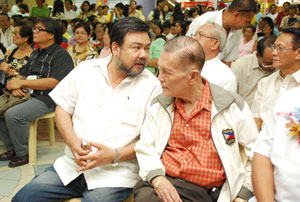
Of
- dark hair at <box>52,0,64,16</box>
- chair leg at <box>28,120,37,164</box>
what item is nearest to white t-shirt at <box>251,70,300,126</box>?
chair leg at <box>28,120,37,164</box>

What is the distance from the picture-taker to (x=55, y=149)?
3.65m

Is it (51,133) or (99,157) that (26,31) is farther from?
(99,157)

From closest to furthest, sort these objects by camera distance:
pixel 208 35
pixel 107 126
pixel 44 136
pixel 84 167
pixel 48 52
→ pixel 84 167, pixel 107 126, pixel 208 35, pixel 48 52, pixel 44 136

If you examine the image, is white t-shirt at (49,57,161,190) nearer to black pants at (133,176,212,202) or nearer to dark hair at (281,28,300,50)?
black pants at (133,176,212,202)

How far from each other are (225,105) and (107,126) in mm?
675

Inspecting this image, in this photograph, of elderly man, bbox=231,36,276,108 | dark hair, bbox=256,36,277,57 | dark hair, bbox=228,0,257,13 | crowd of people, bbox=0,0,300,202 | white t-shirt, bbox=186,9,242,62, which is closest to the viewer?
crowd of people, bbox=0,0,300,202

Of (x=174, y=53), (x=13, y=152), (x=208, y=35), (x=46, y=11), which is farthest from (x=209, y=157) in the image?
(x=46, y=11)

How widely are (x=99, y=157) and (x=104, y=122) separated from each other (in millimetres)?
224

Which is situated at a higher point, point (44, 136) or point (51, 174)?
point (51, 174)

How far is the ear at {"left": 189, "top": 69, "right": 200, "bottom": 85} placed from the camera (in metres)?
1.58

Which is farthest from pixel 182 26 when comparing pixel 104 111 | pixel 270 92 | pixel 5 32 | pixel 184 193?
pixel 184 193

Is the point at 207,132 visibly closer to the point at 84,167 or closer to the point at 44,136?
the point at 84,167

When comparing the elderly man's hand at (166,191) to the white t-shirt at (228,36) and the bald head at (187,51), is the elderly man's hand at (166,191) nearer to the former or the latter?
the bald head at (187,51)

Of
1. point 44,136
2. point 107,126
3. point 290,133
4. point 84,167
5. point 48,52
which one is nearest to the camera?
point 290,133
